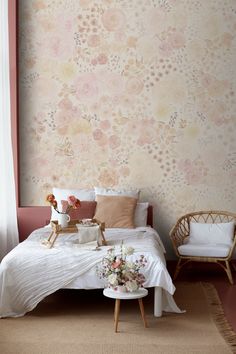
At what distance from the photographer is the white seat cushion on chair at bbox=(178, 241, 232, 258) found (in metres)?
6.27

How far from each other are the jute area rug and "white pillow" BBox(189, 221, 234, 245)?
113cm

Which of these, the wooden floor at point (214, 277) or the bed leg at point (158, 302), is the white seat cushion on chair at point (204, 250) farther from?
the bed leg at point (158, 302)

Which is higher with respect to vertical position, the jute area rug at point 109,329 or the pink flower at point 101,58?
the pink flower at point 101,58

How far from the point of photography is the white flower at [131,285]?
447cm

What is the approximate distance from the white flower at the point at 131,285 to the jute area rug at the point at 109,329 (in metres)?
0.36

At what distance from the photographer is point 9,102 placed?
22.0ft

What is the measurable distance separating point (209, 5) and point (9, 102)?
2.77m

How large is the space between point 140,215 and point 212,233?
90cm

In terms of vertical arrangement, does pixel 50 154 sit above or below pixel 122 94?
below

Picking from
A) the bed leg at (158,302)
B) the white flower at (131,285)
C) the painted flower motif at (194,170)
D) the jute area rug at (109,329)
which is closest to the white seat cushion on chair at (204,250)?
the jute area rug at (109,329)

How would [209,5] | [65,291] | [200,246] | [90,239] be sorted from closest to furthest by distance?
[90,239] < [65,291] < [200,246] < [209,5]

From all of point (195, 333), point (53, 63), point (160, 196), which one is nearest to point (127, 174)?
→ point (160, 196)

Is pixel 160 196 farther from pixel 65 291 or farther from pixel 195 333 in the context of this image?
pixel 195 333

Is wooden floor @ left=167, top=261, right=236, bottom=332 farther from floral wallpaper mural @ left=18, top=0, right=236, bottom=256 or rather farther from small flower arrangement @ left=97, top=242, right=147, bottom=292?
small flower arrangement @ left=97, top=242, right=147, bottom=292
